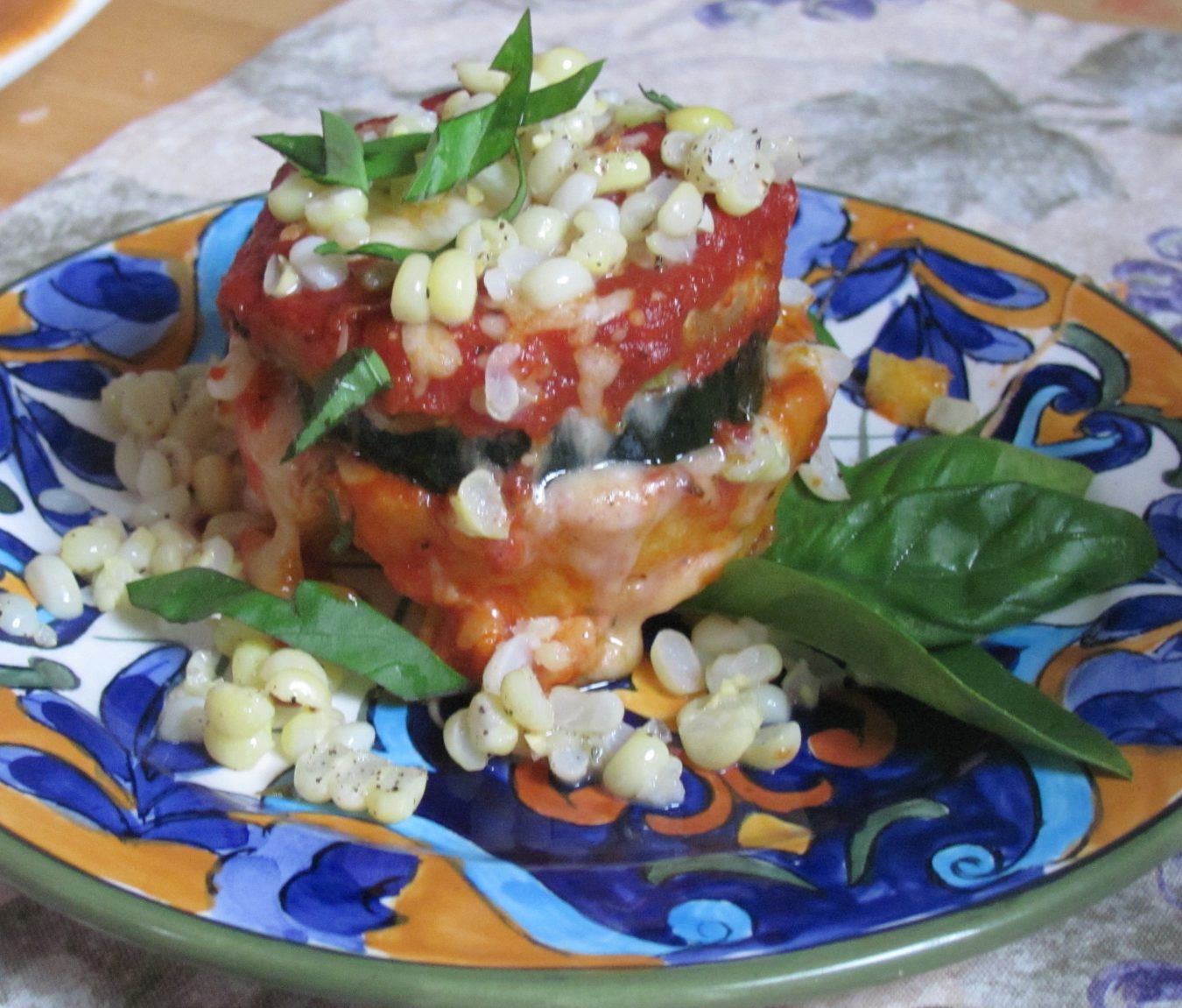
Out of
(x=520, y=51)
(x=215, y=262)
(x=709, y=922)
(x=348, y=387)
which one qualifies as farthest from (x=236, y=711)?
(x=215, y=262)

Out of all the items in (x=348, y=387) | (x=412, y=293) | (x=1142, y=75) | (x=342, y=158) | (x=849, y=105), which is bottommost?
(x=1142, y=75)

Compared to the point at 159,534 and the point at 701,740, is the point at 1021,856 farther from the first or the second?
the point at 159,534

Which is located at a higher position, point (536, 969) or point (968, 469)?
point (536, 969)

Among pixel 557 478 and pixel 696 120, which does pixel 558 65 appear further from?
pixel 557 478

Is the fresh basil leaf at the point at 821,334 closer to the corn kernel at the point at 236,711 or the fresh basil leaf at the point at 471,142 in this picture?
the fresh basil leaf at the point at 471,142

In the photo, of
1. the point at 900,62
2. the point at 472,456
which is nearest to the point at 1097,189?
the point at 900,62
